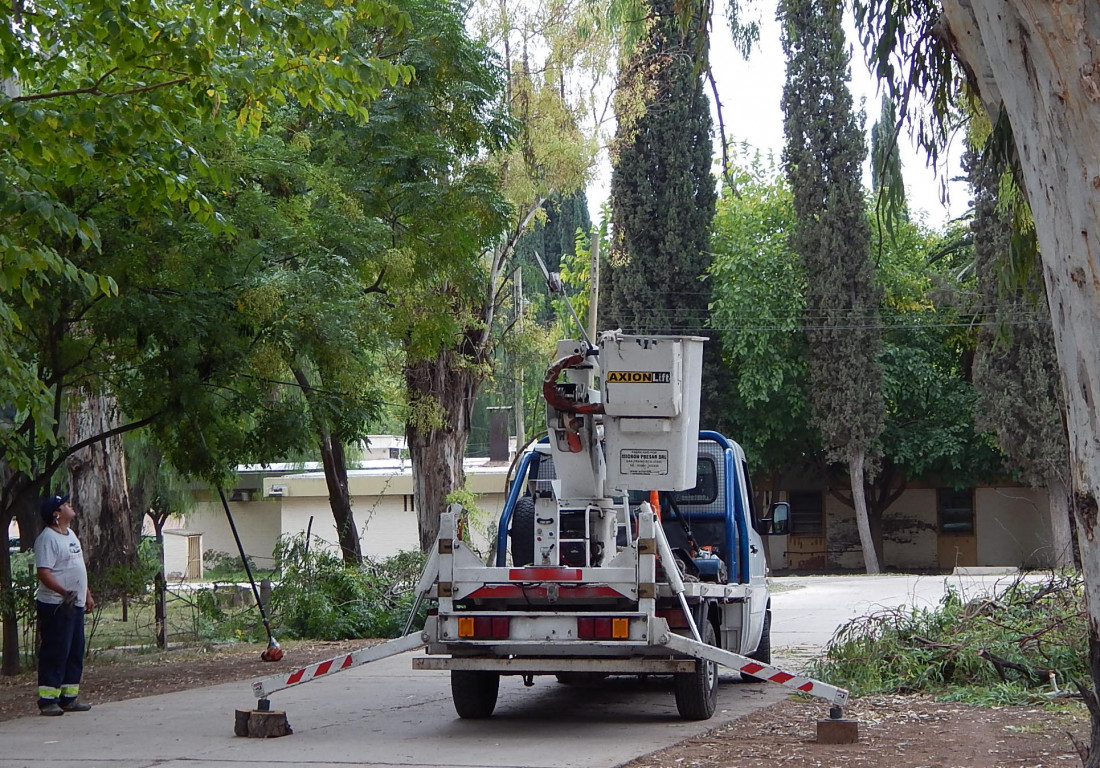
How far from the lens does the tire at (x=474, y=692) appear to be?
33.4 ft

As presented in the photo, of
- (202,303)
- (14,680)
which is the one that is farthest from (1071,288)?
(14,680)

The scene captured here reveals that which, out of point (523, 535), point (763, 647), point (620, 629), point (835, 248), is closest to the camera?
point (620, 629)

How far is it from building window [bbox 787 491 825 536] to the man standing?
3527 centimetres

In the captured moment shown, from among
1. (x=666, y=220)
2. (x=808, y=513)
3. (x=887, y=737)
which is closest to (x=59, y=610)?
(x=887, y=737)

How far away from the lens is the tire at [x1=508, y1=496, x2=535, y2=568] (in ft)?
34.6

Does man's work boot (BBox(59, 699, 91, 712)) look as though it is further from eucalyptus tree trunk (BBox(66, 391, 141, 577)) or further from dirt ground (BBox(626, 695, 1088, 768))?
eucalyptus tree trunk (BBox(66, 391, 141, 577))

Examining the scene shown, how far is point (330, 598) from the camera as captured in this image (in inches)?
721

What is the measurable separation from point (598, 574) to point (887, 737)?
2323 millimetres

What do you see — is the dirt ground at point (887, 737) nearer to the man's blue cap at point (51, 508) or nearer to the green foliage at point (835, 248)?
the man's blue cap at point (51, 508)

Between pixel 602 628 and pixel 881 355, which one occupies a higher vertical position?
pixel 881 355

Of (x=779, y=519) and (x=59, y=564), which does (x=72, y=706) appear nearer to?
(x=59, y=564)

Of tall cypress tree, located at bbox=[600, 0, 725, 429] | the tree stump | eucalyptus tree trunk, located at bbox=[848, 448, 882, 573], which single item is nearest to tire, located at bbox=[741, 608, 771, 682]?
the tree stump

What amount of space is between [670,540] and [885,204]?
354 centimetres

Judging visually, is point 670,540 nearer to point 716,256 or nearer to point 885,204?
point 885,204
